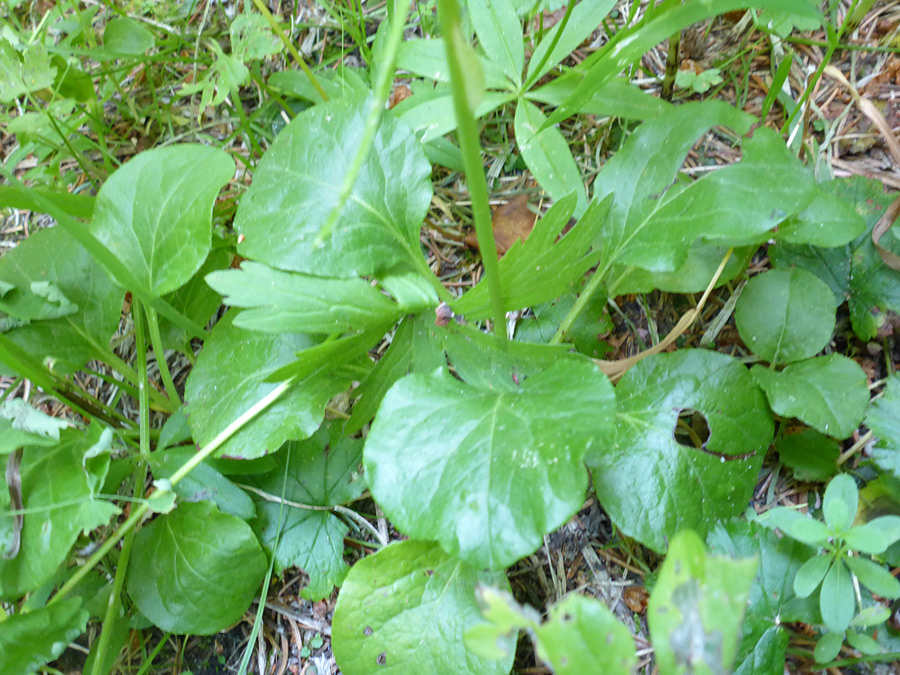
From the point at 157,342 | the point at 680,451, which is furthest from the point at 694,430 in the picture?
the point at 157,342

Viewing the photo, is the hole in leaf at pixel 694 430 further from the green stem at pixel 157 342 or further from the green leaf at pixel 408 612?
the green stem at pixel 157 342

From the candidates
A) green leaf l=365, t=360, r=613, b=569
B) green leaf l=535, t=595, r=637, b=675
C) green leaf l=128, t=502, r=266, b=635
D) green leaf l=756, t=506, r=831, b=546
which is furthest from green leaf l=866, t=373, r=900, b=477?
green leaf l=128, t=502, r=266, b=635

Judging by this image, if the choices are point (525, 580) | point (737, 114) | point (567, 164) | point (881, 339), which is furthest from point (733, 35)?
point (525, 580)

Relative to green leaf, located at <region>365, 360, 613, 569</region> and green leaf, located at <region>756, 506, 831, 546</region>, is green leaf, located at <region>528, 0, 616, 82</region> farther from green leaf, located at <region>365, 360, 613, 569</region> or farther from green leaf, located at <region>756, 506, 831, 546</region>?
green leaf, located at <region>756, 506, 831, 546</region>

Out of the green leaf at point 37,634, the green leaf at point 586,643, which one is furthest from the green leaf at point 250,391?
the green leaf at point 586,643

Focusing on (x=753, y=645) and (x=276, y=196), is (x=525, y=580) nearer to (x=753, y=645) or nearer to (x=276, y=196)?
(x=753, y=645)
